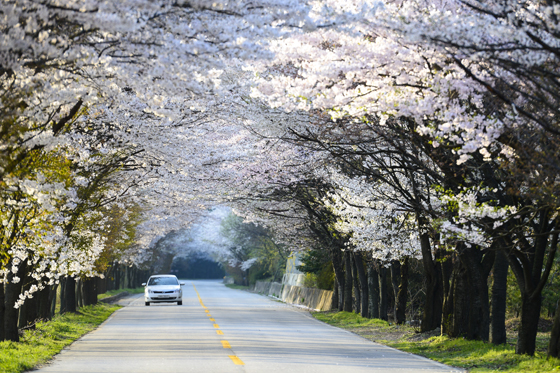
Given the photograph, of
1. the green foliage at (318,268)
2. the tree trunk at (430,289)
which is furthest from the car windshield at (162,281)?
the tree trunk at (430,289)

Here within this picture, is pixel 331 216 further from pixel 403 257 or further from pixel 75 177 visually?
pixel 75 177

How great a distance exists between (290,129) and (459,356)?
20.2ft

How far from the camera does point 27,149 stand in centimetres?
935

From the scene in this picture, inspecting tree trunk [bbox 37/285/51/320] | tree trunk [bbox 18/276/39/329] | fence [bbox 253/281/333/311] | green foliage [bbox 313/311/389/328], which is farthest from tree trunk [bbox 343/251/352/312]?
tree trunk [bbox 18/276/39/329]

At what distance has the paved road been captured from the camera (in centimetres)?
1185

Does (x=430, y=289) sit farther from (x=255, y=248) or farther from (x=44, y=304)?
(x=255, y=248)

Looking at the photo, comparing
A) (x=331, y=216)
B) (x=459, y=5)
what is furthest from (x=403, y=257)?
(x=459, y=5)

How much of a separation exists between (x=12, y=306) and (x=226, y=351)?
493 centimetres

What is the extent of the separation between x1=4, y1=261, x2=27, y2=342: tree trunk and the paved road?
1.23 meters

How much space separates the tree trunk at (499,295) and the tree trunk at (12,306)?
10.6 meters

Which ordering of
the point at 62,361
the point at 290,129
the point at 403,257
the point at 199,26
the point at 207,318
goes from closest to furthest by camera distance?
the point at 199,26, the point at 62,361, the point at 290,129, the point at 403,257, the point at 207,318

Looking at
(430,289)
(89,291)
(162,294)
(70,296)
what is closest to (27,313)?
(70,296)

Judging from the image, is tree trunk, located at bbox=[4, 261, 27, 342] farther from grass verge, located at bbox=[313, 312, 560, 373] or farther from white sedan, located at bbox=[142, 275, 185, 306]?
white sedan, located at bbox=[142, 275, 185, 306]

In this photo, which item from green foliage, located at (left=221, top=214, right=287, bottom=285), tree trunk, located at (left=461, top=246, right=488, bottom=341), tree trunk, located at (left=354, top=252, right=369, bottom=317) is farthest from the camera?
green foliage, located at (left=221, top=214, right=287, bottom=285)
